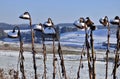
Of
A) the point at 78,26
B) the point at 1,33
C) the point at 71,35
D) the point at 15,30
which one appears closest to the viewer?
the point at 78,26

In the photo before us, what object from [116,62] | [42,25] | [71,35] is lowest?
[71,35]

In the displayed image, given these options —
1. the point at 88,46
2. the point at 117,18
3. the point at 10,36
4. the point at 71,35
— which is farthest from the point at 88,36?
the point at 71,35

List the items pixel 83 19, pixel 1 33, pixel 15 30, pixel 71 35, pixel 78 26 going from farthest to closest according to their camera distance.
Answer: pixel 71 35 < pixel 1 33 < pixel 15 30 < pixel 83 19 < pixel 78 26

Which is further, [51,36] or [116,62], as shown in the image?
[51,36]

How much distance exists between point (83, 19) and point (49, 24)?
0.19 metres

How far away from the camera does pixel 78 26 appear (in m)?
2.17

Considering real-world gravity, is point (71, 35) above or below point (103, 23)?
below

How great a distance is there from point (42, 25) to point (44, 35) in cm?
7

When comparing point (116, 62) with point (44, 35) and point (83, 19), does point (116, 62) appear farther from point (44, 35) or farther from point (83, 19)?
point (44, 35)

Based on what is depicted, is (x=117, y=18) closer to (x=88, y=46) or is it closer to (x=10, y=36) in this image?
(x=88, y=46)

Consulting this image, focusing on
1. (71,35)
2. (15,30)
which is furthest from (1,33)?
(15,30)

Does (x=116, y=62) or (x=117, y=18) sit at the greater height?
(x=117, y=18)

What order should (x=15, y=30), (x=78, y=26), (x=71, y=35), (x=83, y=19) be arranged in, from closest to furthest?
(x=78, y=26), (x=83, y=19), (x=15, y=30), (x=71, y=35)

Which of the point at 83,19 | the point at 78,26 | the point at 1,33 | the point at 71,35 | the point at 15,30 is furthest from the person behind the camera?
the point at 71,35
